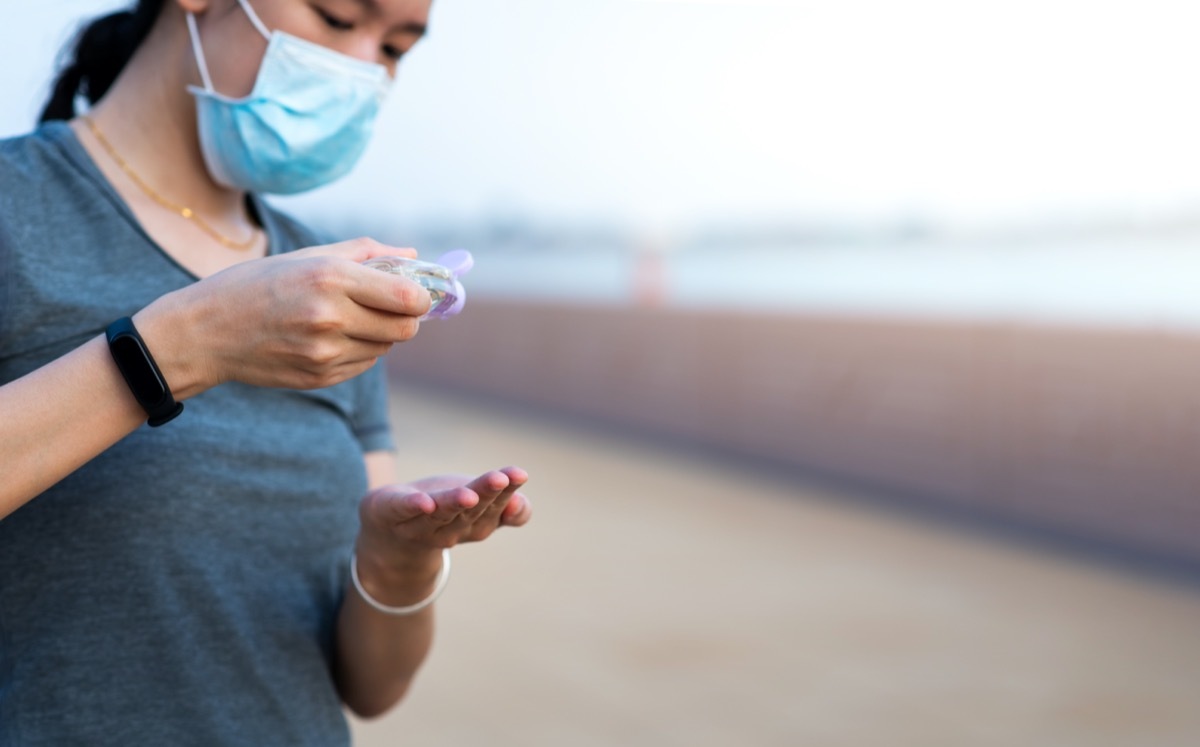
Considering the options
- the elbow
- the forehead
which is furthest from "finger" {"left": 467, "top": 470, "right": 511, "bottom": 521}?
the forehead

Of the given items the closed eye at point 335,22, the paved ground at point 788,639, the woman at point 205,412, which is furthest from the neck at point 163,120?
the paved ground at point 788,639

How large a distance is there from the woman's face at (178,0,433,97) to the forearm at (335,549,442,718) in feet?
1.63

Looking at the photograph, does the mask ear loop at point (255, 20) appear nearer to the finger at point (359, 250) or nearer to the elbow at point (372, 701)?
the finger at point (359, 250)

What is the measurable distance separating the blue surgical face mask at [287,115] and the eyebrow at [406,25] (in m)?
0.05

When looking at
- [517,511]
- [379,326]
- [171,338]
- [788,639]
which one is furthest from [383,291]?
[788,639]

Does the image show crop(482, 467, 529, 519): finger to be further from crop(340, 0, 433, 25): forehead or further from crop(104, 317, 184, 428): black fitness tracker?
crop(340, 0, 433, 25): forehead

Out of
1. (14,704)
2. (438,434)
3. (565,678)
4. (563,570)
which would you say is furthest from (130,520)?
(438,434)

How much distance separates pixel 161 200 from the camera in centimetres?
105

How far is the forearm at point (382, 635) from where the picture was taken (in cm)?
106

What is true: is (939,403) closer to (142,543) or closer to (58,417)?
→ (142,543)

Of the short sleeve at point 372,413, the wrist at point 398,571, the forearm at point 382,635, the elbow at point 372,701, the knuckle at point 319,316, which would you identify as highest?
the knuckle at point 319,316

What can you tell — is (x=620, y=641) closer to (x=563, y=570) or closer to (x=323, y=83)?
(x=563, y=570)

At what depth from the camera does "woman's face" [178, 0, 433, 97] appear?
109cm

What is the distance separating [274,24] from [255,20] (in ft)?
0.06
